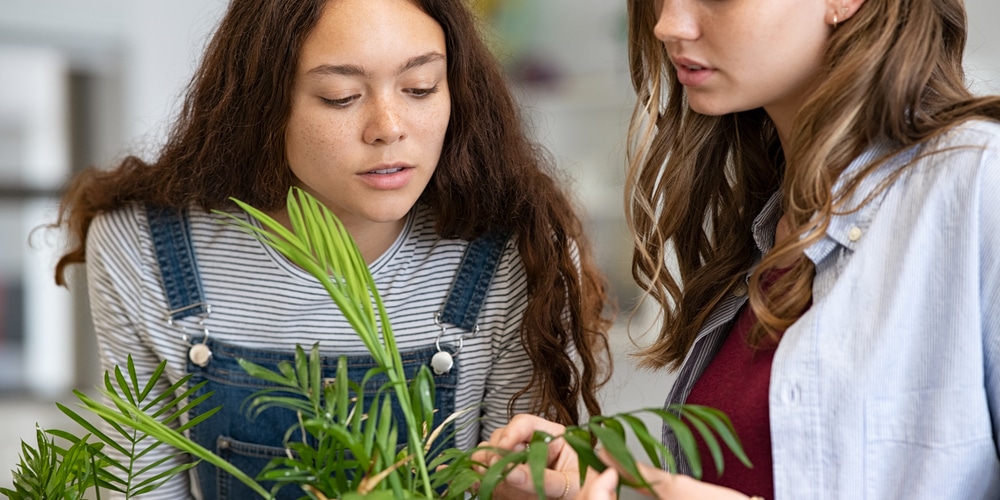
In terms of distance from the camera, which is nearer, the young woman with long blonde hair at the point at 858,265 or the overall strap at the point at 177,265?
the young woman with long blonde hair at the point at 858,265

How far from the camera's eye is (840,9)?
96 cm

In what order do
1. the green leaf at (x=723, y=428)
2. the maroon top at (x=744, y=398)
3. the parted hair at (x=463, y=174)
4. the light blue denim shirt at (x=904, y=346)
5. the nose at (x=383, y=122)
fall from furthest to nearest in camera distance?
the parted hair at (x=463, y=174), the nose at (x=383, y=122), the maroon top at (x=744, y=398), the light blue denim shirt at (x=904, y=346), the green leaf at (x=723, y=428)

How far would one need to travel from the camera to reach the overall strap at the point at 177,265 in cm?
140

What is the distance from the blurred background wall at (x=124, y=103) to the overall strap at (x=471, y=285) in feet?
5.70

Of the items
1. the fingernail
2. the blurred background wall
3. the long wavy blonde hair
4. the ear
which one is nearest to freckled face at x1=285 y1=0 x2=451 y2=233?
the long wavy blonde hair

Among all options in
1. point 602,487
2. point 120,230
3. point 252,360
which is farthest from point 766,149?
point 120,230

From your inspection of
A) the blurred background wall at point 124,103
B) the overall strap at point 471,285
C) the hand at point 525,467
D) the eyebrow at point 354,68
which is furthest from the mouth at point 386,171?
the blurred background wall at point 124,103

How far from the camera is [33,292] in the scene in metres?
4.17

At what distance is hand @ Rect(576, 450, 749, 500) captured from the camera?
2.64 feet

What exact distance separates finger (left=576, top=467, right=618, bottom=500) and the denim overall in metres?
0.58

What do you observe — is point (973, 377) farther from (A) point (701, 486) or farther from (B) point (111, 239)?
(B) point (111, 239)

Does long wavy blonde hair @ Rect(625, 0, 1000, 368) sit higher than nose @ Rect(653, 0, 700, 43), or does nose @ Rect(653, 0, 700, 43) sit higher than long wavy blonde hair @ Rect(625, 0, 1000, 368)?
nose @ Rect(653, 0, 700, 43)

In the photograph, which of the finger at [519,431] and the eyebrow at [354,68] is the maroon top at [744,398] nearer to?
the finger at [519,431]

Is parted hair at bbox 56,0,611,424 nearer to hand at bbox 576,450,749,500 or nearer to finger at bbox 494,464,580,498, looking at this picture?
finger at bbox 494,464,580,498
